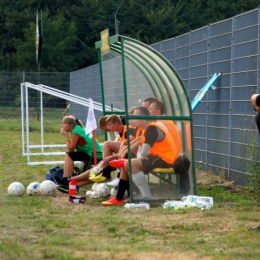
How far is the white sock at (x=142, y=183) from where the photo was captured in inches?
384

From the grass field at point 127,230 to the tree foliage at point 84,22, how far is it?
42.6 m

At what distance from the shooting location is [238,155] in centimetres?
1174

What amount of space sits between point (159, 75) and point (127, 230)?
3.66 metres

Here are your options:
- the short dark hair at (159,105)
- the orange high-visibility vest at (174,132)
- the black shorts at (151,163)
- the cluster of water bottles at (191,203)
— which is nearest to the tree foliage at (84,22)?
the short dark hair at (159,105)

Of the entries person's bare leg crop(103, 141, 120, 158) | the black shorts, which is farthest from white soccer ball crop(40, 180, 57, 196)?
the black shorts

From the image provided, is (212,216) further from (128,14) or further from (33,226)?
(128,14)

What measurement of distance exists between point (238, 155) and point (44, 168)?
5.14m

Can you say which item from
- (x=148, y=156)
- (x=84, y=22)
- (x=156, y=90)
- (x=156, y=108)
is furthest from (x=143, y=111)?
(x=84, y=22)

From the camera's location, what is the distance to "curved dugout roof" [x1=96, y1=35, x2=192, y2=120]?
1008cm

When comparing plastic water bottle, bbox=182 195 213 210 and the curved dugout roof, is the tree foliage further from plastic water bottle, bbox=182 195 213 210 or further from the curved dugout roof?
plastic water bottle, bbox=182 195 213 210

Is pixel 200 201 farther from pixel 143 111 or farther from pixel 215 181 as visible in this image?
pixel 215 181

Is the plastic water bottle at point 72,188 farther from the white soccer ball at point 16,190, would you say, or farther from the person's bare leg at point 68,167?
the person's bare leg at point 68,167

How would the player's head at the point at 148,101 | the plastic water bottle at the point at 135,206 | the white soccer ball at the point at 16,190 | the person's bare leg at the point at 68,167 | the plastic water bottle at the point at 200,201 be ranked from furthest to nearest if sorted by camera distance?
the person's bare leg at the point at 68,167 → the white soccer ball at the point at 16,190 → the player's head at the point at 148,101 → the plastic water bottle at the point at 135,206 → the plastic water bottle at the point at 200,201

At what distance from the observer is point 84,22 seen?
188 feet
